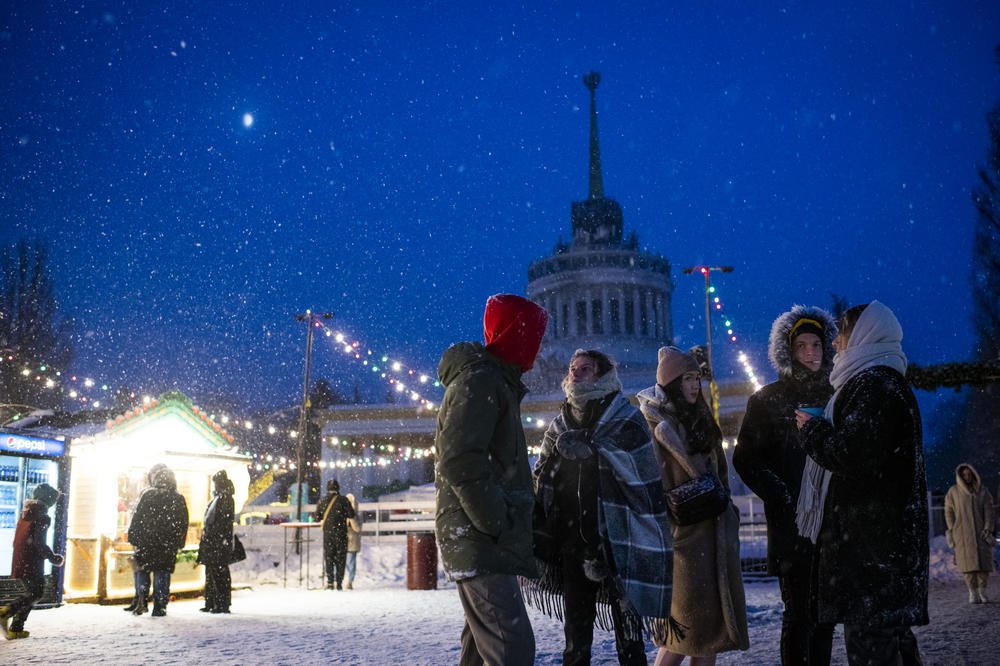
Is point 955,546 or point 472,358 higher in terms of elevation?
point 472,358

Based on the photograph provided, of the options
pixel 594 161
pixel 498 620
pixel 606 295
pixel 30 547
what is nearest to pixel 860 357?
pixel 498 620

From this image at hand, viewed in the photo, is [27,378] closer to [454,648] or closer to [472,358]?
[454,648]

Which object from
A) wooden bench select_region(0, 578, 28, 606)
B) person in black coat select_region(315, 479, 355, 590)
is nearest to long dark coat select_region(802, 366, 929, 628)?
wooden bench select_region(0, 578, 28, 606)

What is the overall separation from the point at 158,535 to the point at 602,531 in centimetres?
765

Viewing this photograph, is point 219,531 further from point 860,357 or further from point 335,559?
point 860,357

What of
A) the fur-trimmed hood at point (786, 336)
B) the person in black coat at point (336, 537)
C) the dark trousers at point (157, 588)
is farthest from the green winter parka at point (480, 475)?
the person in black coat at point (336, 537)

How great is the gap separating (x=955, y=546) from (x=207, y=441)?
11477 millimetres

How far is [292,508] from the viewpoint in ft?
89.6

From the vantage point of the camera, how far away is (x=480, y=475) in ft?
10.3

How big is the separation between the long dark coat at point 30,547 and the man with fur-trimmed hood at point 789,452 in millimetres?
7366

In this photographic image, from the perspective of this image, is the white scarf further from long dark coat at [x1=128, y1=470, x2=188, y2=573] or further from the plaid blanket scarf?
long dark coat at [x1=128, y1=470, x2=188, y2=573]

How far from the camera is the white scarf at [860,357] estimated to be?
3316 millimetres

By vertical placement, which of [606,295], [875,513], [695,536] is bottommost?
[695,536]

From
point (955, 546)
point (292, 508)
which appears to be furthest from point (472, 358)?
point (292, 508)
